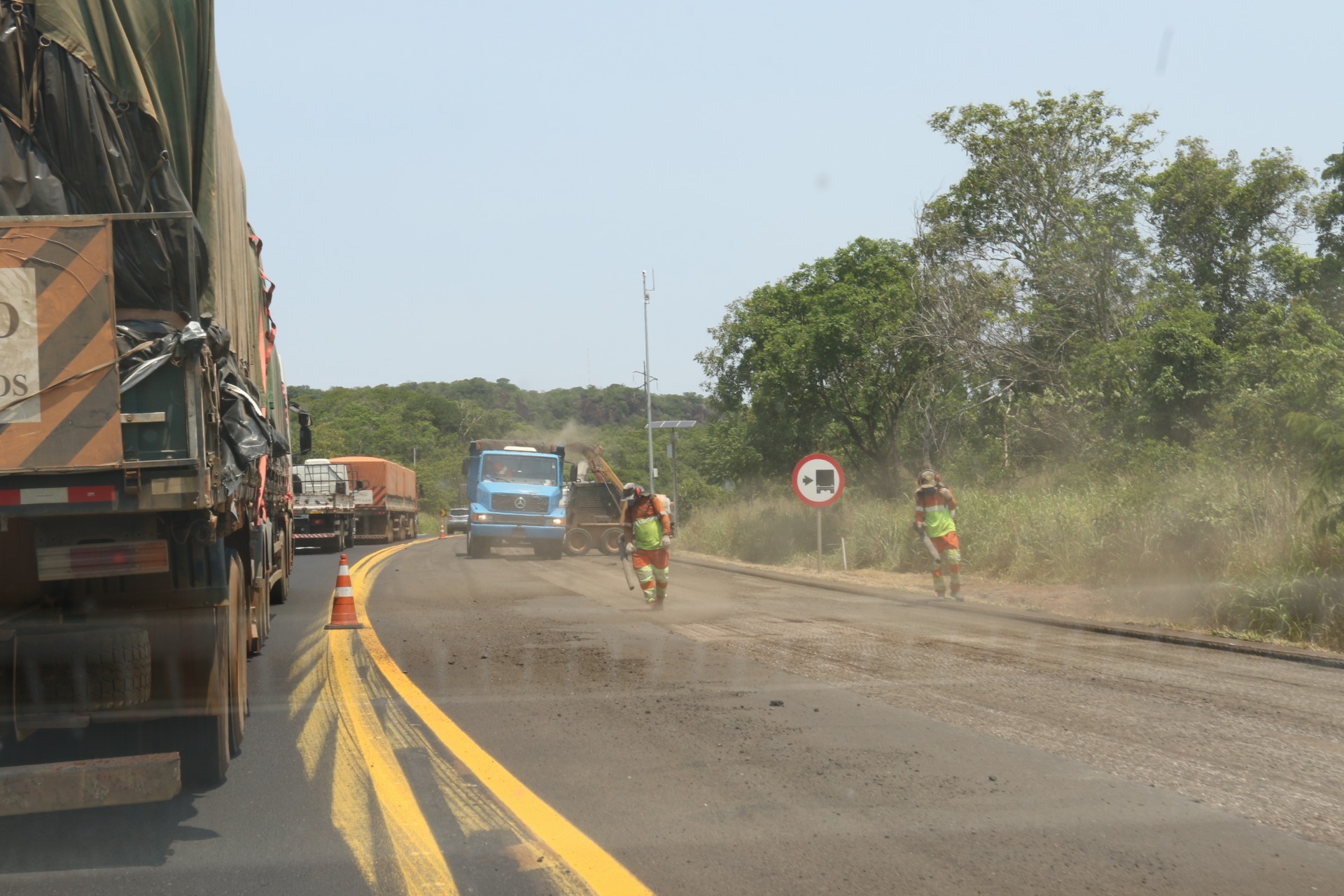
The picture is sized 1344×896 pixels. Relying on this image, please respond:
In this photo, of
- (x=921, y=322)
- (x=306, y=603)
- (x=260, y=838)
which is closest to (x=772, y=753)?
(x=260, y=838)

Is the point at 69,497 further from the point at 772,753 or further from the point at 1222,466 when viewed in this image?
the point at 1222,466

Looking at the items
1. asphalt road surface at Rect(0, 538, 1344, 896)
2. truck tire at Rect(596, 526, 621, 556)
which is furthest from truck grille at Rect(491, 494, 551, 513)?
asphalt road surface at Rect(0, 538, 1344, 896)

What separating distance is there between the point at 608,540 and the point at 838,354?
7.82m

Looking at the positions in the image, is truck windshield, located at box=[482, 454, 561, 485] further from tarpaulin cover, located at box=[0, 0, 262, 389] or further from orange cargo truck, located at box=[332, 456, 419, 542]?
tarpaulin cover, located at box=[0, 0, 262, 389]

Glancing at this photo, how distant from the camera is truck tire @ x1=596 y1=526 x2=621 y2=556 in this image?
98.7 ft

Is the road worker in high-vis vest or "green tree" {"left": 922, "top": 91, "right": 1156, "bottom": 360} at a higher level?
"green tree" {"left": 922, "top": 91, "right": 1156, "bottom": 360}

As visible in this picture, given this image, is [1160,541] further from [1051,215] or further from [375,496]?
[375,496]

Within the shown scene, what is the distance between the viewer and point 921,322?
26078 millimetres

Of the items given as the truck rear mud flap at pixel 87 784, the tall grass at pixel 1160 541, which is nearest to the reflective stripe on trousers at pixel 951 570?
the tall grass at pixel 1160 541

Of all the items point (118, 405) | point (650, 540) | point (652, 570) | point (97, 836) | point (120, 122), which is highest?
point (120, 122)

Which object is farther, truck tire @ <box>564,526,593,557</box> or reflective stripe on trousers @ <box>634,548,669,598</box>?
truck tire @ <box>564,526,593,557</box>

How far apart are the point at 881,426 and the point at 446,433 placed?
276ft

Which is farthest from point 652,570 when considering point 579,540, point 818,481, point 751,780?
point 579,540

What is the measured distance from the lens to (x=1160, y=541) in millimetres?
14336
